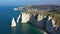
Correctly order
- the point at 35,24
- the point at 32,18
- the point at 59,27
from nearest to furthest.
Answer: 1. the point at 59,27
2. the point at 35,24
3. the point at 32,18

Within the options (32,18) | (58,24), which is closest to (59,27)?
(58,24)

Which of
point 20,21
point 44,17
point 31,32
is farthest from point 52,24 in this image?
point 20,21

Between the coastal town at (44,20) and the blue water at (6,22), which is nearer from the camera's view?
the coastal town at (44,20)

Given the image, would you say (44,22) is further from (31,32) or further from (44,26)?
(31,32)

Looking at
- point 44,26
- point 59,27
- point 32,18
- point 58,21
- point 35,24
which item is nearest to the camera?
point 59,27

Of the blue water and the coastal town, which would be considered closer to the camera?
the coastal town

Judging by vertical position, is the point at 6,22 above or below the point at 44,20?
below

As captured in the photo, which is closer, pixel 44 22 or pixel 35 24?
pixel 44 22

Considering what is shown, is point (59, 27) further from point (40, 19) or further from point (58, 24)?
point (40, 19)

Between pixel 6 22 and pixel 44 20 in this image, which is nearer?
pixel 44 20
